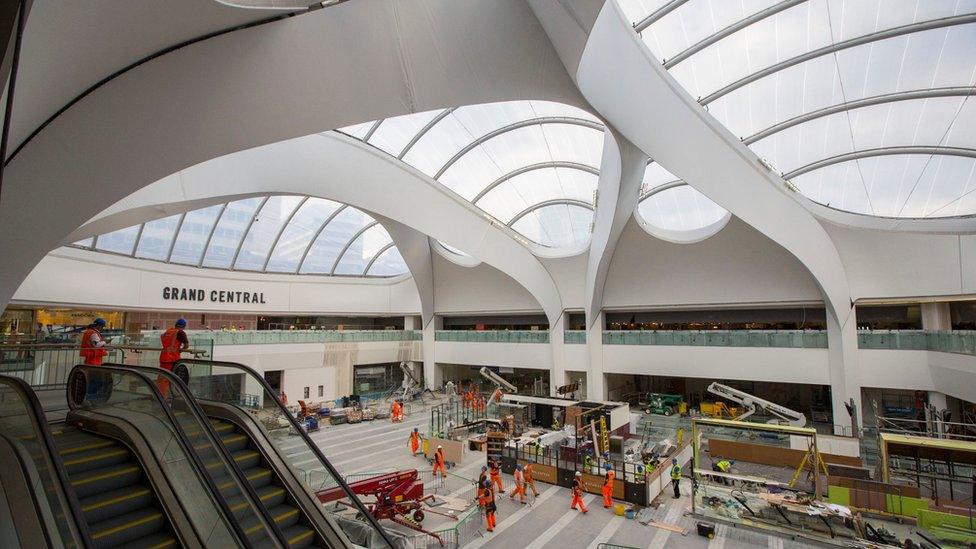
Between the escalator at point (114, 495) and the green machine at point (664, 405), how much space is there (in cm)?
2339

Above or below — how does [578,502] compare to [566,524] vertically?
above

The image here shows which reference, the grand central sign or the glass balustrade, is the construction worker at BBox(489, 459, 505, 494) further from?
the grand central sign

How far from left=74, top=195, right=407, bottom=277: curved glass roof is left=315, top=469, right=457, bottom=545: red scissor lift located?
61.9ft

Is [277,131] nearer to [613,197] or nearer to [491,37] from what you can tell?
[491,37]

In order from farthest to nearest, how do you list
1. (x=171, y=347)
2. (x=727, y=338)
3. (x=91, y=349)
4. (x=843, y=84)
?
1. (x=727, y=338)
2. (x=843, y=84)
3. (x=171, y=347)
4. (x=91, y=349)

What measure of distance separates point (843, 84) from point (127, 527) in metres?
19.6

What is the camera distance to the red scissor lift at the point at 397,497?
1137 centimetres

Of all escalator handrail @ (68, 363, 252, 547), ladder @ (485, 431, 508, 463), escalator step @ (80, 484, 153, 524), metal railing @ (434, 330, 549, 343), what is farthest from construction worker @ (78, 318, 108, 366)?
metal railing @ (434, 330, 549, 343)

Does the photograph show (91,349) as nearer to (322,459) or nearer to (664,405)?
(322,459)

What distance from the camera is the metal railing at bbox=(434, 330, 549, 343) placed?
29550mm

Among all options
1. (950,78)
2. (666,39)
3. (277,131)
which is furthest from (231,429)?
(950,78)

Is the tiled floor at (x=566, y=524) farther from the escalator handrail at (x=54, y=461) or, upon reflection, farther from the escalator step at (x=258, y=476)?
the escalator handrail at (x=54, y=461)

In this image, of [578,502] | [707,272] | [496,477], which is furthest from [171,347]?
[707,272]

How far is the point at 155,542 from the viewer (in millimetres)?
4629
